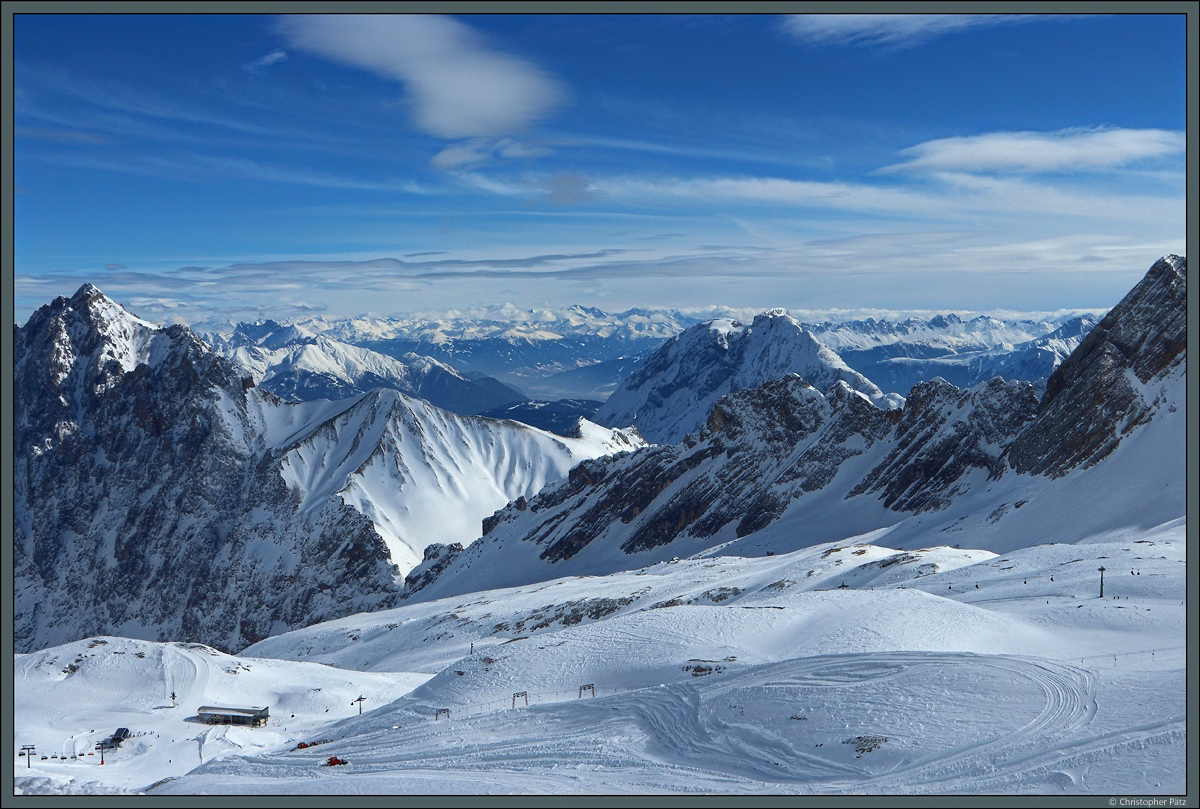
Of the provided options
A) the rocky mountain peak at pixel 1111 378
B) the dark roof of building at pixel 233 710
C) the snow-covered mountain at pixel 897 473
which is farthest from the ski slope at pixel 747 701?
the rocky mountain peak at pixel 1111 378

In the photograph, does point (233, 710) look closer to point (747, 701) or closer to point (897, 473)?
point (747, 701)

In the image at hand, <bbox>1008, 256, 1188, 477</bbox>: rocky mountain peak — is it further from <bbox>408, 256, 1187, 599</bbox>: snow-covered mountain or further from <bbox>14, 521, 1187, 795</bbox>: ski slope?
<bbox>14, 521, 1187, 795</bbox>: ski slope

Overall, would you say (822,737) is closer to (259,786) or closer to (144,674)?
(259,786)

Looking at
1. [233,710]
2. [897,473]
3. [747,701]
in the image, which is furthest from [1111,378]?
[233,710]

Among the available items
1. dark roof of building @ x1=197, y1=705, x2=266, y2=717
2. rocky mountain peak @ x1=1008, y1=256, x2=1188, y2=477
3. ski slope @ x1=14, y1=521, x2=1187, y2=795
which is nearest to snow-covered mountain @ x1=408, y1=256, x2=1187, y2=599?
rocky mountain peak @ x1=1008, y1=256, x2=1188, y2=477

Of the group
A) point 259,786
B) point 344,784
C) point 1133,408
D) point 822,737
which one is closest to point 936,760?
point 822,737

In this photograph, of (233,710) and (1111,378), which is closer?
(233,710)

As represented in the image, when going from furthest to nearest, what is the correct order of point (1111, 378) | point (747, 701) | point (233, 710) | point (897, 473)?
point (897, 473), point (1111, 378), point (233, 710), point (747, 701)
